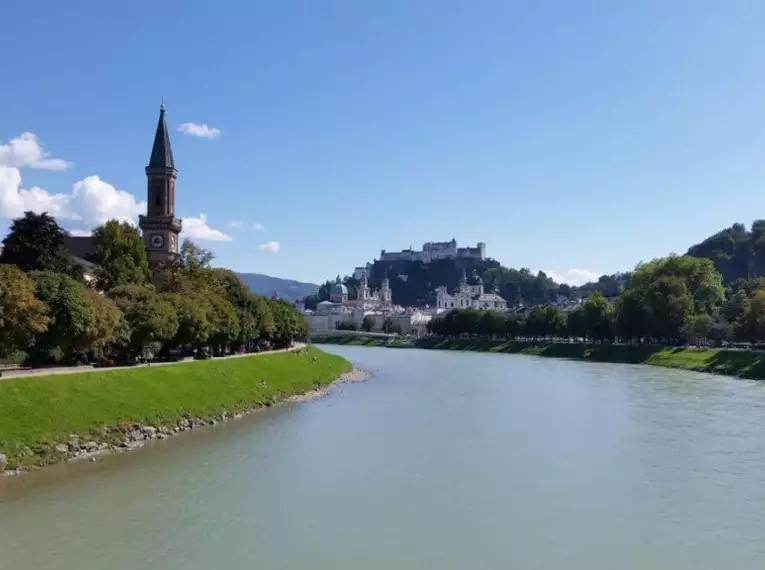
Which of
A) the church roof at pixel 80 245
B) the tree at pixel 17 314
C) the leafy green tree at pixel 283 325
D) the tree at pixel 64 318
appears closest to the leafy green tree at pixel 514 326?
the leafy green tree at pixel 283 325

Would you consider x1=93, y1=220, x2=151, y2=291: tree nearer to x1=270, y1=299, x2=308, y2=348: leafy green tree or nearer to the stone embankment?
x1=270, y1=299, x2=308, y2=348: leafy green tree

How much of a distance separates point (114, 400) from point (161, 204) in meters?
46.4

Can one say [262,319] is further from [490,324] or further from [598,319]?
[490,324]

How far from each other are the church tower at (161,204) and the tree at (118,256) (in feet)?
40.0

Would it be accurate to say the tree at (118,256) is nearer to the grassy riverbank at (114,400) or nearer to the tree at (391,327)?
the grassy riverbank at (114,400)

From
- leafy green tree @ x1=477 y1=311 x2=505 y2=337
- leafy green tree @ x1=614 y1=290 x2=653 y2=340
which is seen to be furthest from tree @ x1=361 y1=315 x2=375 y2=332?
leafy green tree @ x1=614 y1=290 x2=653 y2=340

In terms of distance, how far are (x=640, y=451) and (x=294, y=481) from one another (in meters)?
12.5

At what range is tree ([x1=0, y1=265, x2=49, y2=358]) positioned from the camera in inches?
1152

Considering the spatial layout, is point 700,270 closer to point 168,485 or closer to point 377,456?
point 377,456

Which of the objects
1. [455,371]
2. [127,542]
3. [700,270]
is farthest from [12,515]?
[700,270]

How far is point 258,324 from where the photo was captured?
6569 cm

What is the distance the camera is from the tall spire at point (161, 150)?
74562 mm

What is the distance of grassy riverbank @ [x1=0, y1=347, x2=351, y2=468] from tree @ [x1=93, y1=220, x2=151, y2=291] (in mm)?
10166

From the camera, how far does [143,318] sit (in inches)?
1602
